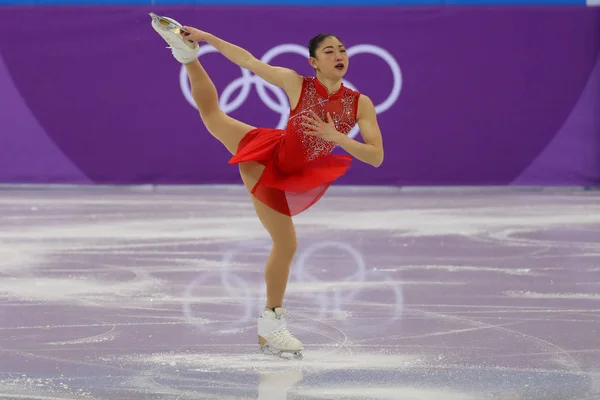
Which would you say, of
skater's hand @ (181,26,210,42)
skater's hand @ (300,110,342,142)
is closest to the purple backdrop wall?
skater's hand @ (181,26,210,42)

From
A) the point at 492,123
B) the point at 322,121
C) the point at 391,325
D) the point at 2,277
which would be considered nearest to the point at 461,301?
the point at 391,325

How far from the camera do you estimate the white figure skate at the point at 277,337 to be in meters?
3.95

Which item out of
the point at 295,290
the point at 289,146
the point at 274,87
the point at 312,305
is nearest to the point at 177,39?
the point at 289,146

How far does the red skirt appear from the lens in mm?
4035

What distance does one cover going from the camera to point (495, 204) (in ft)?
32.0

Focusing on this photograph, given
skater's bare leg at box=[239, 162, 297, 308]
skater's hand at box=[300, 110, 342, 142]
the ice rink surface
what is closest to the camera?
the ice rink surface

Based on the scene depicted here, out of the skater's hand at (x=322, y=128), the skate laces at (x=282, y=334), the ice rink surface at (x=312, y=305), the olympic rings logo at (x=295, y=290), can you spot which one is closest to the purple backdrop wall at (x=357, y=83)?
the ice rink surface at (x=312, y=305)

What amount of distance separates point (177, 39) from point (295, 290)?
1.76 m

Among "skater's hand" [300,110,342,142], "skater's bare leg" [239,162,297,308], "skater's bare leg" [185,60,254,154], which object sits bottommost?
"skater's bare leg" [239,162,297,308]

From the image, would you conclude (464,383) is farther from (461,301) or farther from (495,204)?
(495,204)

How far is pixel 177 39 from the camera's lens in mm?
4141

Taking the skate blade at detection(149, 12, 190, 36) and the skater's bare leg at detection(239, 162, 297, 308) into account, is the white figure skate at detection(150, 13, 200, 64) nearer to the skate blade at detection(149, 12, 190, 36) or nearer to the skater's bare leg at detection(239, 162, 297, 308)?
the skate blade at detection(149, 12, 190, 36)

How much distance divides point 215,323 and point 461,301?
129 centimetres

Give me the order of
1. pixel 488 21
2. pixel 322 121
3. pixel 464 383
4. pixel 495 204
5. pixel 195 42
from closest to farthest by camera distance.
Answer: pixel 464 383, pixel 322 121, pixel 195 42, pixel 495 204, pixel 488 21
